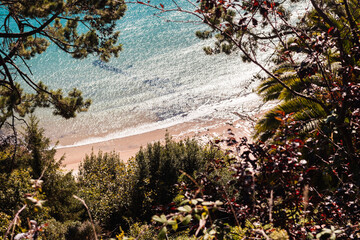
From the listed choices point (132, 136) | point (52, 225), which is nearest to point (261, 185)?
point (52, 225)

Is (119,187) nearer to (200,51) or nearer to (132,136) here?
(132,136)

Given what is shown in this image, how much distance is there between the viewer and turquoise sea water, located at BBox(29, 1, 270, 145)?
60.7 feet

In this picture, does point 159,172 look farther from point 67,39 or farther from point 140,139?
point 140,139

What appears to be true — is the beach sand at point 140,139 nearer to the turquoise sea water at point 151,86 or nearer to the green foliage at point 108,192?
the turquoise sea water at point 151,86

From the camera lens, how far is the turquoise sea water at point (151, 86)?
18.5 m

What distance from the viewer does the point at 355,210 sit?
203 centimetres

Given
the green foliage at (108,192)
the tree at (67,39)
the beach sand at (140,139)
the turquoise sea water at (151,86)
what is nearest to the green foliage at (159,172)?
the green foliage at (108,192)

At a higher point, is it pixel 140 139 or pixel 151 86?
pixel 151 86

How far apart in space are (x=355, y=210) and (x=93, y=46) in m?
7.86

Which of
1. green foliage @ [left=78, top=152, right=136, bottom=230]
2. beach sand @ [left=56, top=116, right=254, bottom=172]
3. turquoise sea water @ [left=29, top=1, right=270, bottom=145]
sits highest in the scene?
turquoise sea water @ [left=29, top=1, right=270, bottom=145]

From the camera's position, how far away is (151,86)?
28.7 metres

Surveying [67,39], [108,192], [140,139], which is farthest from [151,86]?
[108,192]

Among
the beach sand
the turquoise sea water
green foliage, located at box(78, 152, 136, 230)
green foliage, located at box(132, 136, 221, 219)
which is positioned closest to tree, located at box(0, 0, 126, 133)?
green foliage, located at box(78, 152, 136, 230)

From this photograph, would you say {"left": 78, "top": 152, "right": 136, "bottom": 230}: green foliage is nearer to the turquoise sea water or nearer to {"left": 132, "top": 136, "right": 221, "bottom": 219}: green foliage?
{"left": 132, "top": 136, "right": 221, "bottom": 219}: green foliage
